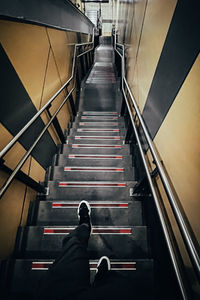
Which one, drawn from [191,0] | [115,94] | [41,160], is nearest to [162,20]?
[191,0]

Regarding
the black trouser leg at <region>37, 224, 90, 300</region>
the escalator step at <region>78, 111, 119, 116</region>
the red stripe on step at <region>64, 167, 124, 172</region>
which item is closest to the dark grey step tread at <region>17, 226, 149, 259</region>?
the black trouser leg at <region>37, 224, 90, 300</region>

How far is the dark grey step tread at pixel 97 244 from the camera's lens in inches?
54.7

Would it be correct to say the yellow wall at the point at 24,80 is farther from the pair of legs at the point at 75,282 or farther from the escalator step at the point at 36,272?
the pair of legs at the point at 75,282

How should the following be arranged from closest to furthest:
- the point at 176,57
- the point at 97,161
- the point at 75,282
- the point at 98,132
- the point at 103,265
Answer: the point at 75,282
the point at 176,57
the point at 103,265
the point at 97,161
the point at 98,132

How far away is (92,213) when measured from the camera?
1644mm

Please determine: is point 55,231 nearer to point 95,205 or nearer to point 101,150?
point 95,205

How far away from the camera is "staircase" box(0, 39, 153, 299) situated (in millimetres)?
1273

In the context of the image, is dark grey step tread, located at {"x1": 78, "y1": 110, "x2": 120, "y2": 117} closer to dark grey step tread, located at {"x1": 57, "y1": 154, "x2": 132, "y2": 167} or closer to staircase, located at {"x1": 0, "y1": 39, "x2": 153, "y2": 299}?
staircase, located at {"x1": 0, "y1": 39, "x2": 153, "y2": 299}

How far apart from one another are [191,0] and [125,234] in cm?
207

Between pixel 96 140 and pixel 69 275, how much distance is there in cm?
202

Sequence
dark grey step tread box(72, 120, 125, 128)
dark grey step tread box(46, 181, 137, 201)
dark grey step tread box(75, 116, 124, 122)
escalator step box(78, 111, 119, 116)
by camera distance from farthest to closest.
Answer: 1. escalator step box(78, 111, 119, 116)
2. dark grey step tread box(75, 116, 124, 122)
3. dark grey step tread box(72, 120, 125, 128)
4. dark grey step tread box(46, 181, 137, 201)

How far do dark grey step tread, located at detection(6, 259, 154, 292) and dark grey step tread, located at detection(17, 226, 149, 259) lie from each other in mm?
105

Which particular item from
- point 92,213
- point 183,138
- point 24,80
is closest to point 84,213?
point 92,213

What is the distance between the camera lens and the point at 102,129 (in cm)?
296
